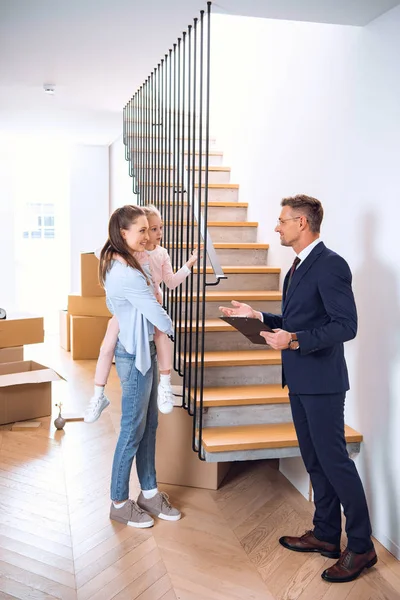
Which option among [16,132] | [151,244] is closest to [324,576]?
[151,244]

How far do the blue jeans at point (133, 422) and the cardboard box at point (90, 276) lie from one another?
3.30 meters

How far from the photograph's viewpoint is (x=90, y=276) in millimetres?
6477

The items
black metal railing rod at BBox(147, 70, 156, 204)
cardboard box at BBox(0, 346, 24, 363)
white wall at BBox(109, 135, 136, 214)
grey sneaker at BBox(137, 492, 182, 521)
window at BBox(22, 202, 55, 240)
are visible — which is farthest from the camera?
window at BBox(22, 202, 55, 240)

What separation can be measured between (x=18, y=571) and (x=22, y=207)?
20.9ft

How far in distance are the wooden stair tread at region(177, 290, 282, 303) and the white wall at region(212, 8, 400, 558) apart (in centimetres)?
24

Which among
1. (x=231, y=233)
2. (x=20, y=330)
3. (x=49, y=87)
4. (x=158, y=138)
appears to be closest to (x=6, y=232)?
(x=20, y=330)

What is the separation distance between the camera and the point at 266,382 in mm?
3537

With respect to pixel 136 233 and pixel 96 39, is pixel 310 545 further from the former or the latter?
pixel 96 39

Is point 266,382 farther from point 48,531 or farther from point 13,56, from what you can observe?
point 13,56

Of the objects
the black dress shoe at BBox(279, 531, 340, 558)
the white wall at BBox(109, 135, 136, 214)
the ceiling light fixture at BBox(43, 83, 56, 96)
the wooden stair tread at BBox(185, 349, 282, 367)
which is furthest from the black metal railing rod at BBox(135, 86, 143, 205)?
the black dress shoe at BBox(279, 531, 340, 558)

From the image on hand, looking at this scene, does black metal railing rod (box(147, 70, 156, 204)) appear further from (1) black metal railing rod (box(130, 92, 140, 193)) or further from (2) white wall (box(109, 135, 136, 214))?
(2) white wall (box(109, 135, 136, 214))

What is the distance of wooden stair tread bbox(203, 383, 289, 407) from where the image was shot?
10.4ft

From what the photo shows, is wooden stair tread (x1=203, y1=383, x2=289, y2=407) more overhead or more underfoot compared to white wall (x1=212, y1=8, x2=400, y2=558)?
more underfoot

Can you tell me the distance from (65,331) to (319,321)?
4790 millimetres
